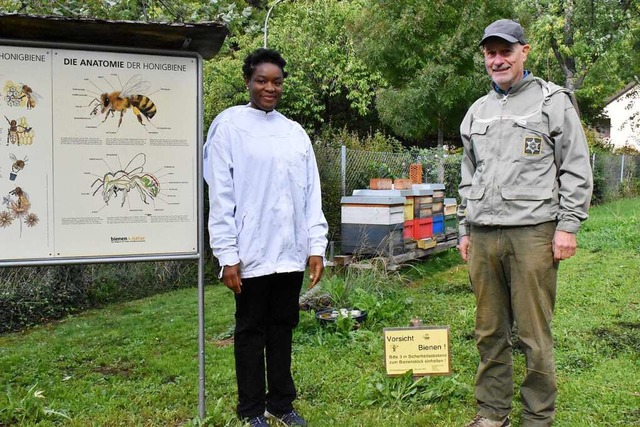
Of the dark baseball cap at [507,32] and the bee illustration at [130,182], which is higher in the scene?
the dark baseball cap at [507,32]

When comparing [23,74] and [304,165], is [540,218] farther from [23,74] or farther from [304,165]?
[23,74]

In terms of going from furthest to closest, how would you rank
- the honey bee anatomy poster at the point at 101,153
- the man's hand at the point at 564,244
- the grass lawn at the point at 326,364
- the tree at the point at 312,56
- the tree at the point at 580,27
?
the tree at the point at 312,56 → the tree at the point at 580,27 → the grass lawn at the point at 326,364 → the honey bee anatomy poster at the point at 101,153 → the man's hand at the point at 564,244

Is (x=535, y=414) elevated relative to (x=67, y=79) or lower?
lower

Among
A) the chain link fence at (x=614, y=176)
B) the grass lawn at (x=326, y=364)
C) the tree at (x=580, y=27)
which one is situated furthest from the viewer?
the chain link fence at (x=614, y=176)

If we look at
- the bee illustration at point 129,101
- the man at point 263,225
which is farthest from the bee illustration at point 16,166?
the man at point 263,225

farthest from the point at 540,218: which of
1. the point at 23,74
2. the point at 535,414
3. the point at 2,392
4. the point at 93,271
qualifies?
the point at 93,271

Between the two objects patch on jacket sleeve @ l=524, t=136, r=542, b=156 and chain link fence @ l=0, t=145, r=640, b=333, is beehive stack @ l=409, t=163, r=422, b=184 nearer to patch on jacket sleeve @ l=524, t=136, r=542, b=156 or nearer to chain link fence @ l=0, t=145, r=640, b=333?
chain link fence @ l=0, t=145, r=640, b=333

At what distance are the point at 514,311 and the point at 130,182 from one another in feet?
7.20

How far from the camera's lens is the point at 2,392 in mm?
4168

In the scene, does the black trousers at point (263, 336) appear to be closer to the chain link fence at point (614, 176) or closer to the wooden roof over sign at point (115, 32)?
the wooden roof over sign at point (115, 32)

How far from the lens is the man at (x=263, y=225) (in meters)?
3.22

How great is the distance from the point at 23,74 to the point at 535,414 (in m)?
3.24

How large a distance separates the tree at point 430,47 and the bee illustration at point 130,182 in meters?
9.62

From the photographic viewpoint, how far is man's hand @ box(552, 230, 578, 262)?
10.1 feet
